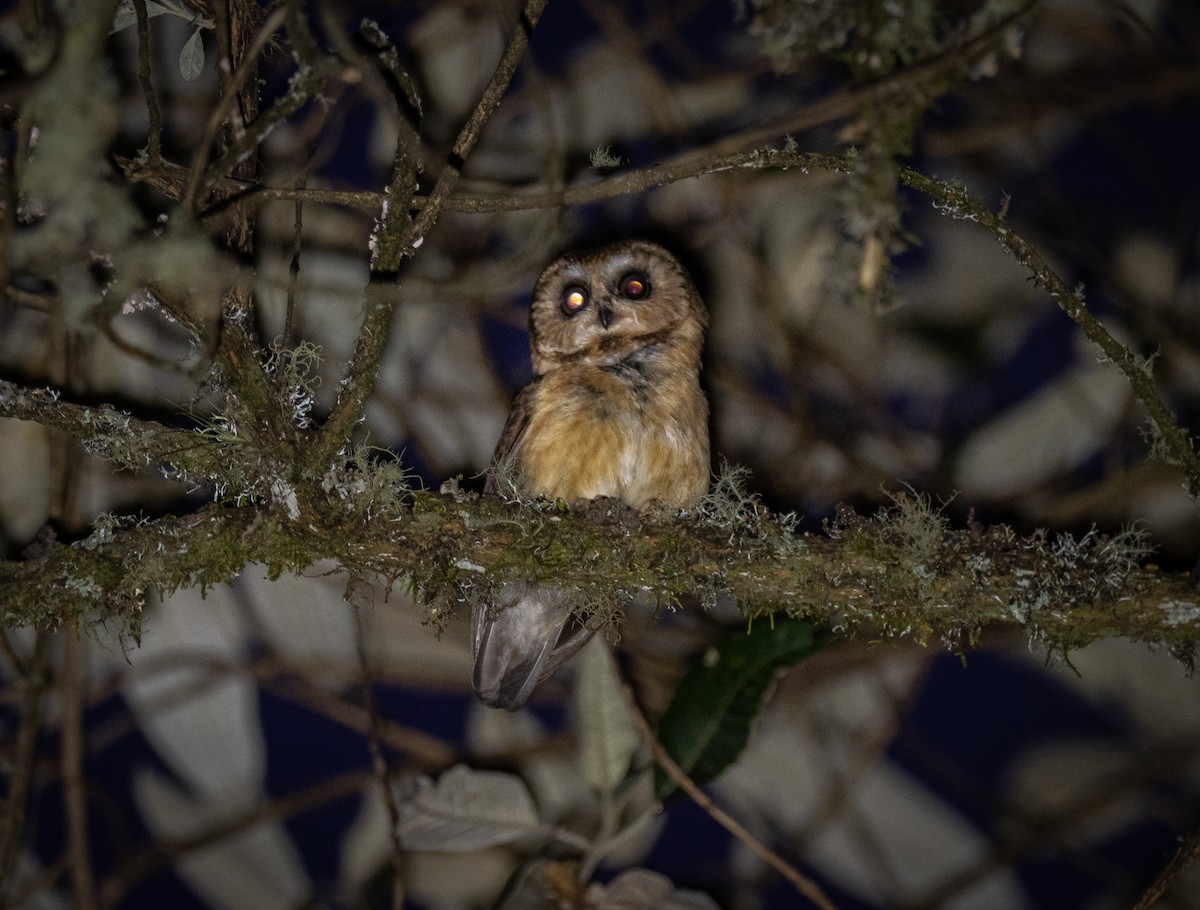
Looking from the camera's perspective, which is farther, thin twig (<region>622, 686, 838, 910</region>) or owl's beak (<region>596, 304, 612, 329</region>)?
owl's beak (<region>596, 304, 612, 329</region>)

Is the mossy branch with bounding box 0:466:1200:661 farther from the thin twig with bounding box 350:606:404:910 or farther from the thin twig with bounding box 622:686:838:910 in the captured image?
the thin twig with bounding box 350:606:404:910

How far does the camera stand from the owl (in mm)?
2400

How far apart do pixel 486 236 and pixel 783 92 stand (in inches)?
46.5

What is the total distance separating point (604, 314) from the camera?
276cm

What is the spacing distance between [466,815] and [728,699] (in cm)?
79

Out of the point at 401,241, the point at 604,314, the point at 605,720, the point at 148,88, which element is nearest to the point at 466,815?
the point at 605,720

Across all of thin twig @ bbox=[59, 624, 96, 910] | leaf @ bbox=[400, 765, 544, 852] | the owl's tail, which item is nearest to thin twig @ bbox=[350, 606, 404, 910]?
leaf @ bbox=[400, 765, 544, 852]

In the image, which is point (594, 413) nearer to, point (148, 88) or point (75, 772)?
point (148, 88)

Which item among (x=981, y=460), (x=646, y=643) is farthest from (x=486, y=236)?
(x=981, y=460)

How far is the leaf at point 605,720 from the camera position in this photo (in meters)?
2.49

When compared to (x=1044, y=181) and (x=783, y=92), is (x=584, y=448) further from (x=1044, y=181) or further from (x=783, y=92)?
(x=1044, y=181)

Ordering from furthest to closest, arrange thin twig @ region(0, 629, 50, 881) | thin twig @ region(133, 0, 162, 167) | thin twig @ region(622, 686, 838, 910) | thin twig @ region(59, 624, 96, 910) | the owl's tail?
thin twig @ region(59, 624, 96, 910) → thin twig @ region(0, 629, 50, 881) → the owl's tail → thin twig @ region(622, 686, 838, 910) → thin twig @ region(133, 0, 162, 167)

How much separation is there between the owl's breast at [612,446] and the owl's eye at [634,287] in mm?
382

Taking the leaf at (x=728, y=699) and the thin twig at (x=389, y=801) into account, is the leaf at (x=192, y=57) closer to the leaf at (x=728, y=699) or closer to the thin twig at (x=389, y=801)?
the thin twig at (x=389, y=801)
